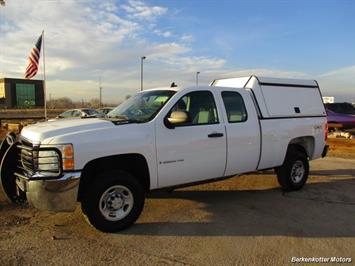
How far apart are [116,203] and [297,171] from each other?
13.1 ft

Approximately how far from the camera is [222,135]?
5.89 meters

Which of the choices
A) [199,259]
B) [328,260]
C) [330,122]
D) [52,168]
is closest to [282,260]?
[328,260]

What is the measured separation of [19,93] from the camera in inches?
4163

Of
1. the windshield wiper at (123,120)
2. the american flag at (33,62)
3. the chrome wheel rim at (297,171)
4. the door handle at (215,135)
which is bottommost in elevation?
the chrome wheel rim at (297,171)

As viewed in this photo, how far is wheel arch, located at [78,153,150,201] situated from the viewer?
4945 mm

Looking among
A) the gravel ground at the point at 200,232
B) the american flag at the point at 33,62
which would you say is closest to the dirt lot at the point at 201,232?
the gravel ground at the point at 200,232

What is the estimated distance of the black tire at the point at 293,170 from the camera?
284 inches

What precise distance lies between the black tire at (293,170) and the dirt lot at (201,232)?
0.80ft

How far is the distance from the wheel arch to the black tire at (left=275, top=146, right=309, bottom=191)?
3.07m

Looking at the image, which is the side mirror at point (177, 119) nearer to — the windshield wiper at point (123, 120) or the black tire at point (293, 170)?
the windshield wiper at point (123, 120)

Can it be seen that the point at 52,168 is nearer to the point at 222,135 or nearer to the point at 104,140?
the point at 104,140

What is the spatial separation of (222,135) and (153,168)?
1301mm

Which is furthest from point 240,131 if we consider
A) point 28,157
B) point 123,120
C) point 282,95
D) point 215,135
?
point 28,157

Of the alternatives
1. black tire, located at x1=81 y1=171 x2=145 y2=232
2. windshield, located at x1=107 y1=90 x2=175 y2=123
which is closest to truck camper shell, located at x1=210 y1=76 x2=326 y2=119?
windshield, located at x1=107 y1=90 x2=175 y2=123
